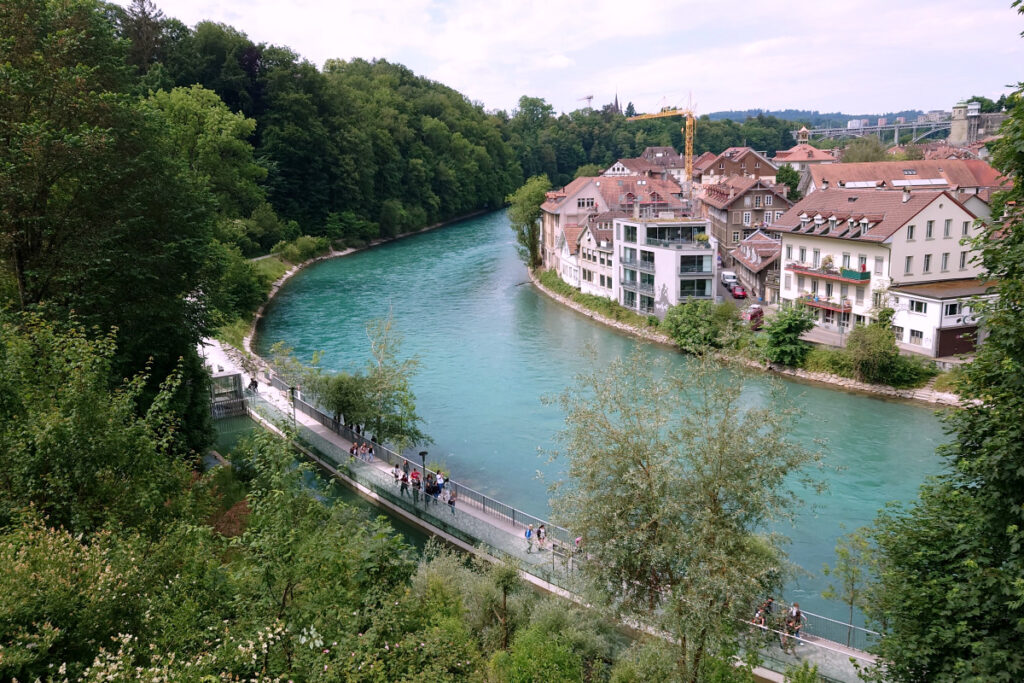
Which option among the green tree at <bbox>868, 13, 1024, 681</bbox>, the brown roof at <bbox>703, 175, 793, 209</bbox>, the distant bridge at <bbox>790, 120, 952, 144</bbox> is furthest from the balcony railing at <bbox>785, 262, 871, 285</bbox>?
the distant bridge at <bbox>790, 120, 952, 144</bbox>

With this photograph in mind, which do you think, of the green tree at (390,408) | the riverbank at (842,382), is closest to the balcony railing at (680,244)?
the riverbank at (842,382)

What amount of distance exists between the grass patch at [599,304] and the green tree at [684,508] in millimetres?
23979

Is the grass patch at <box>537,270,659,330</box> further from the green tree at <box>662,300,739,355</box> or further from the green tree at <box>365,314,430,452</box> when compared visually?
the green tree at <box>365,314,430,452</box>

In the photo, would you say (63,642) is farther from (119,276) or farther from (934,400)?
(934,400)

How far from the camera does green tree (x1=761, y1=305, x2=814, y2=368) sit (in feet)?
92.5

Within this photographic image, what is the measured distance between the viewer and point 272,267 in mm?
48500

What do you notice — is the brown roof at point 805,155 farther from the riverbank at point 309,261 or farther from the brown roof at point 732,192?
the riverbank at point 309,261

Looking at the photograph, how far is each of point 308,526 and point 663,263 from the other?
2815 centimetres

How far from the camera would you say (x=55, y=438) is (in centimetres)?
885

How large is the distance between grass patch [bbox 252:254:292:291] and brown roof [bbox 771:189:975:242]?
94.5 ft

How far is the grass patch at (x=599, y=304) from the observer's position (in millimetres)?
34906

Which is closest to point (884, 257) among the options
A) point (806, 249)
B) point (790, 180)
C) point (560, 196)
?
point (806, 249)

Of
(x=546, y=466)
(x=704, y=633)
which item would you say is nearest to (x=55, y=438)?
(x=704, y=633)

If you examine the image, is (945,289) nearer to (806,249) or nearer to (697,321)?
(806,249)
